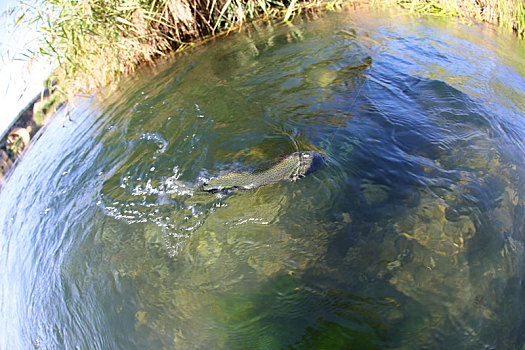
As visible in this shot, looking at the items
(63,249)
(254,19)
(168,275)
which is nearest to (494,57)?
(254,19)

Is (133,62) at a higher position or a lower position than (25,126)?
higher

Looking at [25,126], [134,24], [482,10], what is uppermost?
[134,24]

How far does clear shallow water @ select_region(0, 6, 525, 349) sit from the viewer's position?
2533 mm

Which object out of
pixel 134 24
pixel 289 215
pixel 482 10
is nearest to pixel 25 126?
pixel 134 24

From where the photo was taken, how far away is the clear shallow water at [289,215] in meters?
2.53

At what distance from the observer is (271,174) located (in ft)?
12.0

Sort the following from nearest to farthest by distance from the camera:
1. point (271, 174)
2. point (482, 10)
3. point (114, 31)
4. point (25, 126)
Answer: point (271, 174), point (114, 31), point (25, 126), point (482, 10)

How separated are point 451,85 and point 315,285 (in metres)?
3.82

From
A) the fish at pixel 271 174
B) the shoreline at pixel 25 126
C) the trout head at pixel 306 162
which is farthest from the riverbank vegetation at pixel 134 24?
the trout head at pixel 306 162

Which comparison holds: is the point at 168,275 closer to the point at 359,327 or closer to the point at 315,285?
the point at 315,285

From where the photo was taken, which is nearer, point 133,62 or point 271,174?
point 271,174

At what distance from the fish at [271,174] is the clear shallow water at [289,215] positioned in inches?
4.0

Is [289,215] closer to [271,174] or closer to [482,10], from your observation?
[271,174]

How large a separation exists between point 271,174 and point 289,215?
1.86 ft
